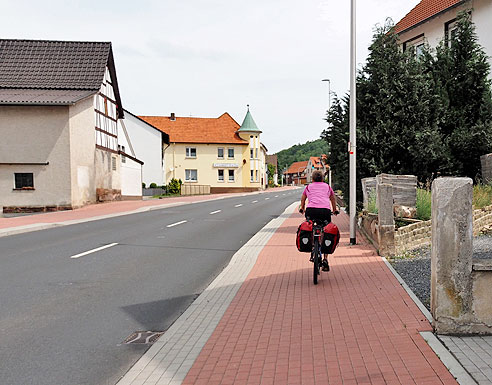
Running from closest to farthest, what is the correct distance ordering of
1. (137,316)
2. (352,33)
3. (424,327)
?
(424,327)
(137,316)
(352,33)

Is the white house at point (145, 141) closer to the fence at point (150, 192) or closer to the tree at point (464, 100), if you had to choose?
the fence at point (150, 192)

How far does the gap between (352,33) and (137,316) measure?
8.55 meters

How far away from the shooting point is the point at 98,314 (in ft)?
19.5

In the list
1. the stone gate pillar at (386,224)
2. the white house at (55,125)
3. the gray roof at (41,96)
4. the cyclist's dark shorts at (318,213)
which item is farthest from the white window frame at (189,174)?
the cyclist's dark shorts at (318,213)

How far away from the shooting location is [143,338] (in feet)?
16.6

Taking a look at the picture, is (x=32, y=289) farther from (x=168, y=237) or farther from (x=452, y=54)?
(x=452, y=54)

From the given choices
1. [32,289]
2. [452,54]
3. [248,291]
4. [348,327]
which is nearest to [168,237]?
[32,289]

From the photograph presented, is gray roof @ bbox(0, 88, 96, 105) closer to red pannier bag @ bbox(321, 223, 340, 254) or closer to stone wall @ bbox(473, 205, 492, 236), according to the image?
stone wall @ bbox(473, 205, 492, 236)

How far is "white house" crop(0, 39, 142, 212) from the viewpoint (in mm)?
26125

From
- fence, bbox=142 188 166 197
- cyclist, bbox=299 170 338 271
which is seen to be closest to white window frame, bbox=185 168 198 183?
fence, bbox=142 188 166 197

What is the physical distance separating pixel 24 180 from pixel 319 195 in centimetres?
2308

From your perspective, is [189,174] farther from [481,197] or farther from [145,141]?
[481,197]

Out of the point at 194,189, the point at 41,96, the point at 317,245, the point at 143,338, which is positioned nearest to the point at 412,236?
the point at 317,245

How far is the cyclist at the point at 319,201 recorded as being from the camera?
7469 millimetres
